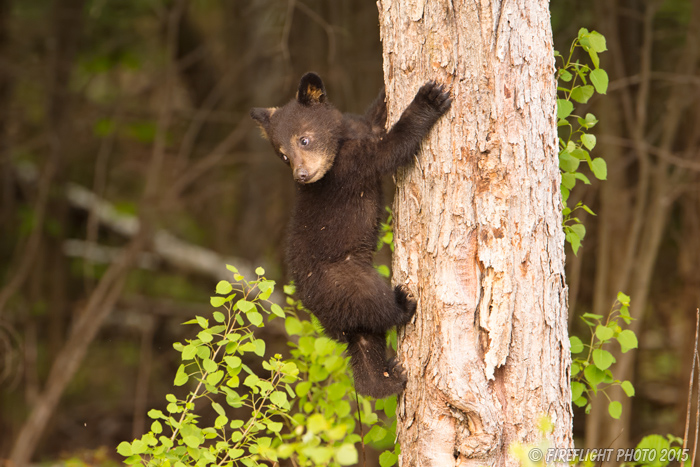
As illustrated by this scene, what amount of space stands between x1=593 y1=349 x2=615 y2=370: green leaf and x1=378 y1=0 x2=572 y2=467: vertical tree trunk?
383 millimetres

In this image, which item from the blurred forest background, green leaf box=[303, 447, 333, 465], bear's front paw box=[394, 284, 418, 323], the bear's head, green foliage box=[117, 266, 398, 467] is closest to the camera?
green leaf box=[303, 447, 333, 465]

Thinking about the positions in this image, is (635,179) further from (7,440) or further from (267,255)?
(7,440)

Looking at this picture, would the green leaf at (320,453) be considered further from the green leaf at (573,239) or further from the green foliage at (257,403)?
the green leaf at (573,239)

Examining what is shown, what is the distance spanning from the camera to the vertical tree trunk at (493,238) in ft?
9.53

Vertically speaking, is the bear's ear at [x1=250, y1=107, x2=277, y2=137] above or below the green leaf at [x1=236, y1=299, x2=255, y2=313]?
above

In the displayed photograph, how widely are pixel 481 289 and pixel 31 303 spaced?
5934mm

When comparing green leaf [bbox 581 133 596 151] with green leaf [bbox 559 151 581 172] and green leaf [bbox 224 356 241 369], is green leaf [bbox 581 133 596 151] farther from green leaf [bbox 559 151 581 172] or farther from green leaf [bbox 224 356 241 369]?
green leaf [bbox 224 356 241 369]

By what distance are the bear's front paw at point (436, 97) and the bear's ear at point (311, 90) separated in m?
1.02

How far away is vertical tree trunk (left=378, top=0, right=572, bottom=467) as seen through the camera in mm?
2904

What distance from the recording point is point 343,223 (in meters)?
3.66

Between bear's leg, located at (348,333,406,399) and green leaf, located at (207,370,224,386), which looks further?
bear's leg, located at (348,333,406,399)

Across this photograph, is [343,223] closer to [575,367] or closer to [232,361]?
[232,361]

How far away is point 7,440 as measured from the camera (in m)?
7.61

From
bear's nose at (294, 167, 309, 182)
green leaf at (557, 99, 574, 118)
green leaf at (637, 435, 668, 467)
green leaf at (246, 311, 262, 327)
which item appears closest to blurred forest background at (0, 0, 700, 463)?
bear's nose at (294, 167, 309, 182)
